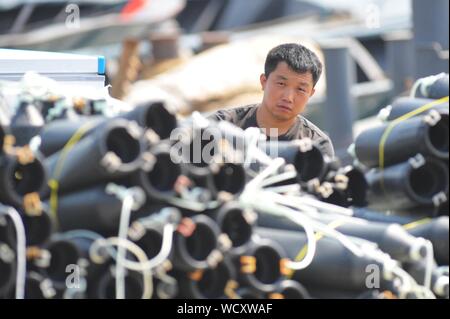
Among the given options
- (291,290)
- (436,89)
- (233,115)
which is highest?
(436,89)

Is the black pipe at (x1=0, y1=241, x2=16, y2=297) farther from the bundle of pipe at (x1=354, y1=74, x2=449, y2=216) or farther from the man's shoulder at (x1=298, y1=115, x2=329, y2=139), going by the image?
the bundle of pipe at (x1=354, y1=74, x2=449, y2=216)

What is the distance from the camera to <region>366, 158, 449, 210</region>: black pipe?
4.01m

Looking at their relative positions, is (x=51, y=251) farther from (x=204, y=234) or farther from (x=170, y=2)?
(x=170, y=2)

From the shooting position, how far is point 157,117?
3258 mm

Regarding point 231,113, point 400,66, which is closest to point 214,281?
→ point 231,113

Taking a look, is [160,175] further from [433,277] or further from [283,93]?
[433,277]

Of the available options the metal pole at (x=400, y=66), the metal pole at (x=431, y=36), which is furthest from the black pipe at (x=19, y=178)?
the metal pole at (x=400, y=66)

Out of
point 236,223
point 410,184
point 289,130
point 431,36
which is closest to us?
point 236,223

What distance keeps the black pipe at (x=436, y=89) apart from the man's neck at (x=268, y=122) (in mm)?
738

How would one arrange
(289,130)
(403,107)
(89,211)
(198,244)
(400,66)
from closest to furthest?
1. (89,211)
2. (198,244)
3. (289,130)
4. (403,107)
5. (400,66)

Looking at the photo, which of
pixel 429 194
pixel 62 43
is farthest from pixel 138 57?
pixel 429 194

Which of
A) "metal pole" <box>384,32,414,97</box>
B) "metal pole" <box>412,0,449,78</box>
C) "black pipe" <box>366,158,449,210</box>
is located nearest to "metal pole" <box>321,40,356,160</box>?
"metal pole" <box>384,32,414,97</box>

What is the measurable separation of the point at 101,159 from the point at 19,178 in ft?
0.71

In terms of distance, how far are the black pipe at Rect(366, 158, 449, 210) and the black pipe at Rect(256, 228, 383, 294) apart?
1.51 ft
